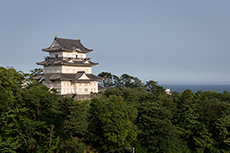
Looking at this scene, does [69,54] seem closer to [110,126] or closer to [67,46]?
[67,46]

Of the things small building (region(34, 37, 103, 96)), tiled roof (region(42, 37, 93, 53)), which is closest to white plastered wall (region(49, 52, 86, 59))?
small building (region(34, 37, 103, 96))

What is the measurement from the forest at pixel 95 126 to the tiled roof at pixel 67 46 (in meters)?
11.4

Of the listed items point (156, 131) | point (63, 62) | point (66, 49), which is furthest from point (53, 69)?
point (156, 131)

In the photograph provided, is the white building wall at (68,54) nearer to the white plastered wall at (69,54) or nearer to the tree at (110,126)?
the white plastered wall at (69,54)

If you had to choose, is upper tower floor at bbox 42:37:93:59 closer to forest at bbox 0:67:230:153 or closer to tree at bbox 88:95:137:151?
forest at bbox 0:67:230:153

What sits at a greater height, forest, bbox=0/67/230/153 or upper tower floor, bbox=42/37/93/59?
upper tower floor, bbox=42/37/93/59

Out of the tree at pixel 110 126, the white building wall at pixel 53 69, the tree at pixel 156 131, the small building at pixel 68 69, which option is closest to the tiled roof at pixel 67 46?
the small building at pixel 68 69

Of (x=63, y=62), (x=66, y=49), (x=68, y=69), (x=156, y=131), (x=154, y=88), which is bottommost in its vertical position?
(x=156, y=131)

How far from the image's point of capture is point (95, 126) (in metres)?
25.1

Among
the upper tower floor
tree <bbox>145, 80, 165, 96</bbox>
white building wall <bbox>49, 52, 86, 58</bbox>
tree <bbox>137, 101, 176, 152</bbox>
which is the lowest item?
tree <bbox>137, 101, 176, 152</bbox>

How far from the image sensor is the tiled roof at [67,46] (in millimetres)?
39406

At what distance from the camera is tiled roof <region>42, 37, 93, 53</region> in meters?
39.4

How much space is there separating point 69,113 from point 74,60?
57.5 ft

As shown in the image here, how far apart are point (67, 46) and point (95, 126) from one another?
1851cm
